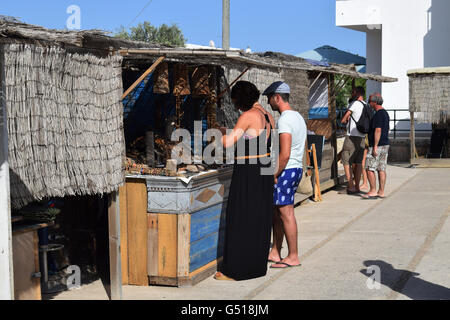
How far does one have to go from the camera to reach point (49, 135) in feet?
15.1

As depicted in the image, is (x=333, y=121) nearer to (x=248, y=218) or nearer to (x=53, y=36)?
(x=248, y=218)

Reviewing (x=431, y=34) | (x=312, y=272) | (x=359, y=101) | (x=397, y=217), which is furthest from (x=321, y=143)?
(x=431, y=34)

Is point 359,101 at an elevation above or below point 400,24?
below

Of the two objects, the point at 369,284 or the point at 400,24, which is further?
the point at 400,24

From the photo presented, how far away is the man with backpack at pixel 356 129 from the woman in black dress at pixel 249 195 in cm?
476

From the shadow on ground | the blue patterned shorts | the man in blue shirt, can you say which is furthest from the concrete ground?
the blue patterned shorts

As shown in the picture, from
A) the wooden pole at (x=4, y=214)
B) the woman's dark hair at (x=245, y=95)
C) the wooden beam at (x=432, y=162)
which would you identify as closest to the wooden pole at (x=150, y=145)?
the woman's dark hair at (x=245, y=95)

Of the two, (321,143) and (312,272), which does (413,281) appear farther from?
(321,143)

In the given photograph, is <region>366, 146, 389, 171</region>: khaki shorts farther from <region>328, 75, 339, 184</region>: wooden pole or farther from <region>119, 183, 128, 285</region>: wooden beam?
<region>119, 183, 128, 285</region>: wooden beam

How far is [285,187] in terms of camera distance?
237 inches

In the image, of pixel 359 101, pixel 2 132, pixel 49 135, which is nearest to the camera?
pixel 2 132

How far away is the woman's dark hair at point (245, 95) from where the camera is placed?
583 cm

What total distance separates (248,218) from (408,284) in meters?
1.58

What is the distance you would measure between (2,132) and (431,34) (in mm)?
19283
